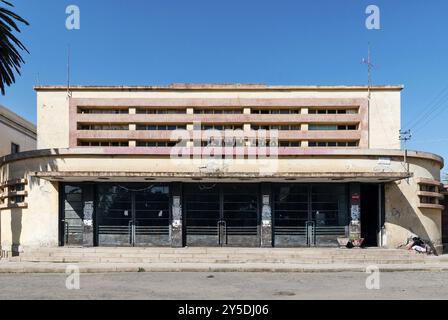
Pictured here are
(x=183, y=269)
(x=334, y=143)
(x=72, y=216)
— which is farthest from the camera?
(x=334, y=143)

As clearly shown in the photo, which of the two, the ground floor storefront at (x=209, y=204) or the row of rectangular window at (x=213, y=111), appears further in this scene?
the row of rectangular window at (x=213, y=111)

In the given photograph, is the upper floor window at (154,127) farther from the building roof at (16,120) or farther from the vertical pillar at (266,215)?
the vertical pillar at (266,215)

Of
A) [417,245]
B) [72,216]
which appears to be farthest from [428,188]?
[72,216]

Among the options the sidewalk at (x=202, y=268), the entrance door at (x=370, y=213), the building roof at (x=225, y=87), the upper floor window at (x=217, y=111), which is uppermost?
the building roof at (x=225, y=87)

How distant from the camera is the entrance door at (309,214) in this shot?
22.2 m

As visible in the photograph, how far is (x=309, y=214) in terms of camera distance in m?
22.3

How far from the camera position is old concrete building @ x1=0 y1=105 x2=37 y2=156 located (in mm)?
33109

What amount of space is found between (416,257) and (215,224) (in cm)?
892

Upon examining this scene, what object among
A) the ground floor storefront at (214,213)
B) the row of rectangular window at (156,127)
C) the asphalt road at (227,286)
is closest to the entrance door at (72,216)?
the ground floor storefront at (214,213)

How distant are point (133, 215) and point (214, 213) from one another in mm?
3816

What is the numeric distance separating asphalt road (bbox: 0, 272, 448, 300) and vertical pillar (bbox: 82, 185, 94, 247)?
5412mm

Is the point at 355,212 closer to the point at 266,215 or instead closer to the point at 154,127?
the point at 266,215

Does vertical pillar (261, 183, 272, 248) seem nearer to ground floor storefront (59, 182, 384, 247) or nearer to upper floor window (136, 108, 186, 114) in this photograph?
Answer: ground floor storefront (59, 182, 384, 247)
